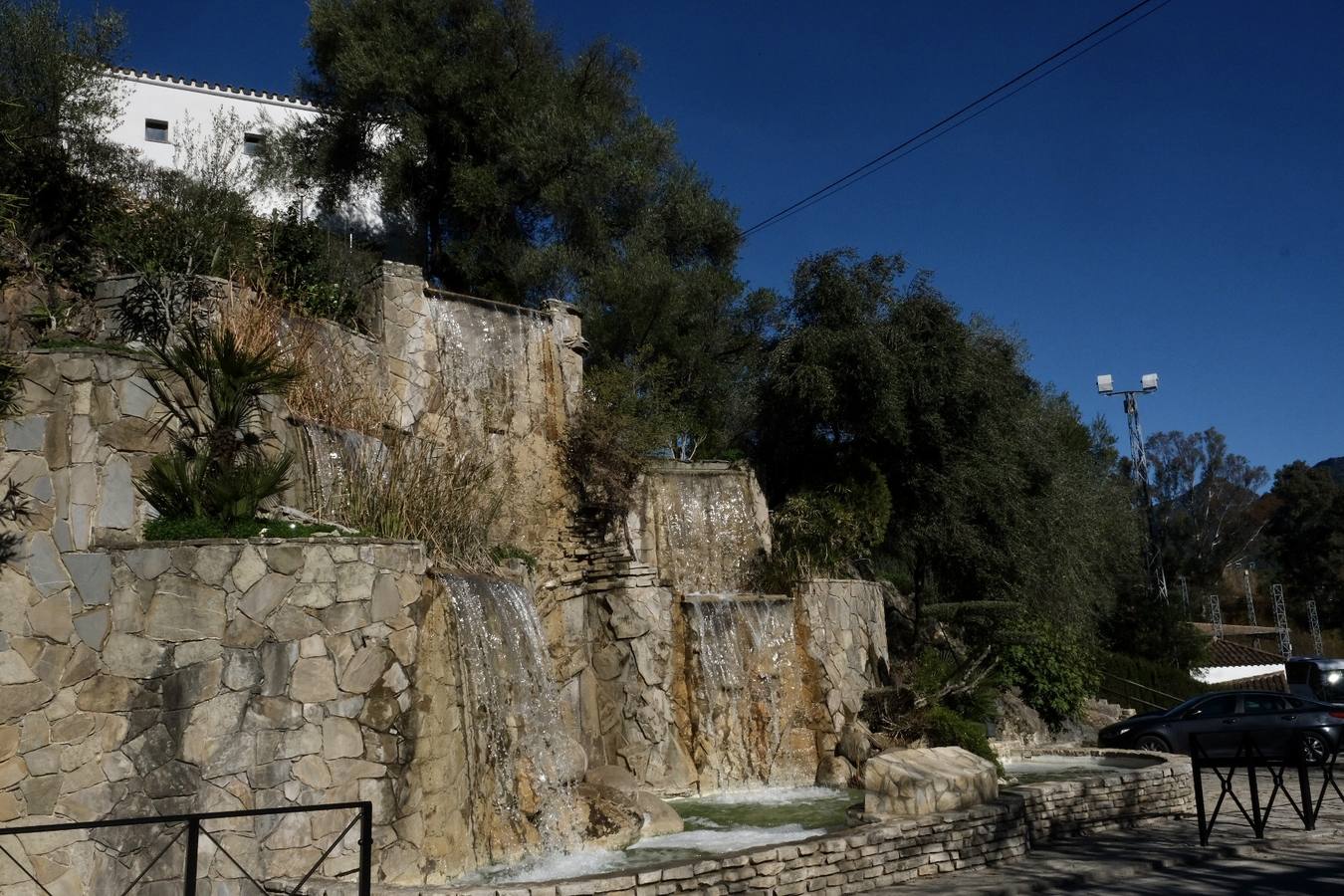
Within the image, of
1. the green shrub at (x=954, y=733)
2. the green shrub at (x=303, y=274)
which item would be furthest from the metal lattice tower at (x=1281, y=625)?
the green shrub at (x=303, y=274)

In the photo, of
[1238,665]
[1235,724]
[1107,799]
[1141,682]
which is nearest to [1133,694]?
[1141,682]

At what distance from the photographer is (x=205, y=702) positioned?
972cm

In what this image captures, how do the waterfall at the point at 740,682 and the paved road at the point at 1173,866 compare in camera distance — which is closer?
the paved road at the point at 1173,866

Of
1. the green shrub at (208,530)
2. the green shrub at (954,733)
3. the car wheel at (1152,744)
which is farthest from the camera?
the car wheel at (1152,744)

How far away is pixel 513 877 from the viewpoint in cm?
1040

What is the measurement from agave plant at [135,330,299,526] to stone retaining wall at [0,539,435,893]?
696mm

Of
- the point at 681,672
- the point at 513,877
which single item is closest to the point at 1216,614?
the point at 681,672

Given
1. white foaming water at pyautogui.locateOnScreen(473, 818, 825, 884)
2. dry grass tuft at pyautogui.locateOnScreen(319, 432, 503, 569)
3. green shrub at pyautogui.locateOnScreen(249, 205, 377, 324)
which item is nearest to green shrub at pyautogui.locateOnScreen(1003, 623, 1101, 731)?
white foaming water at pyautogui.locateOnScreen(473, 818, 825, 884)

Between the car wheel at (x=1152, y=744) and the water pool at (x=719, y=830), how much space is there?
6.96 meters

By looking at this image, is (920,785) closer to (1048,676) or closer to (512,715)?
(512,715)

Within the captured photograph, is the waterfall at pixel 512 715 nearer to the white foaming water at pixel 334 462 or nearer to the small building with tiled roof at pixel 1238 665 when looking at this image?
Answer: the white foaming water at pixel 334 462

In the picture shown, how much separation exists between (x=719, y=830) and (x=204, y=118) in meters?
24.2

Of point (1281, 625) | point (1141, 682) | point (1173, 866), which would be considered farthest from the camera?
point (1281, 625)

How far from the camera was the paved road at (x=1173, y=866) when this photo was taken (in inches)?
393
